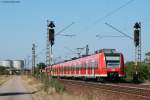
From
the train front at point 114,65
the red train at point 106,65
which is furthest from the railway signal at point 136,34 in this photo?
the train front at point 114,65

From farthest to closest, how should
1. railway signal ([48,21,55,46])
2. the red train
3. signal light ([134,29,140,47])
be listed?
1. railway signal ([48,21,55,46])
2. signal light ([134,29,140,47])
3. the red train

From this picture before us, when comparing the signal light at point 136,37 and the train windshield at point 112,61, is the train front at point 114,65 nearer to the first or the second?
the train windshield at point 112,61

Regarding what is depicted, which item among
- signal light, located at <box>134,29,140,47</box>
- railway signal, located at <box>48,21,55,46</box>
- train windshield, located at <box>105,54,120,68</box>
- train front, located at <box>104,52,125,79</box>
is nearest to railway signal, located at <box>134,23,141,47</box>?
signal light, located at <box>134,29,140,47</box>

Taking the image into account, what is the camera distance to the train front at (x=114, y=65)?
154 feet

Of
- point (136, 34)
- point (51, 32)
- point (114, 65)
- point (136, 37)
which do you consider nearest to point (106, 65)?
point (114, 65)

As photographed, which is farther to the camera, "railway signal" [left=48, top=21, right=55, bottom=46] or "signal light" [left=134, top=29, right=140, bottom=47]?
"railway signal" [left=48, top=21, right=55, bottom=46]

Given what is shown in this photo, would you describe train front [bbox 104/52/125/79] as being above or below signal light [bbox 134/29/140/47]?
below

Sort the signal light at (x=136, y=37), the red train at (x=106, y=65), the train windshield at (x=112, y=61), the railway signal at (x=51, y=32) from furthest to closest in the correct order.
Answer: the railway signal at (x=51, y=32) < the signal light at (x=136, y=37) < the train windshield at (x=112, y=61) < the red train at (x=106, y=65)

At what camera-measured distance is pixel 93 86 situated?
110ft

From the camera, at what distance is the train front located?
154 ft

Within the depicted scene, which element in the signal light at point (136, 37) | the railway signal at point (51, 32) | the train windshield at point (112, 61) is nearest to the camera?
the train windshield at point (112, 61)

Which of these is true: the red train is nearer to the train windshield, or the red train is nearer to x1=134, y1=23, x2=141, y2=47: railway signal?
the train windshield

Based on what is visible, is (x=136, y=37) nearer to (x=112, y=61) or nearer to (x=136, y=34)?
(x=136, y=34)

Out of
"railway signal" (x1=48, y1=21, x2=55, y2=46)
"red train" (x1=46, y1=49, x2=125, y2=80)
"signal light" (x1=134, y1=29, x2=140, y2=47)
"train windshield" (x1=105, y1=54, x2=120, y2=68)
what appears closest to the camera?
"red train" (x1=46, y1=49, x2=125, y2=80)
